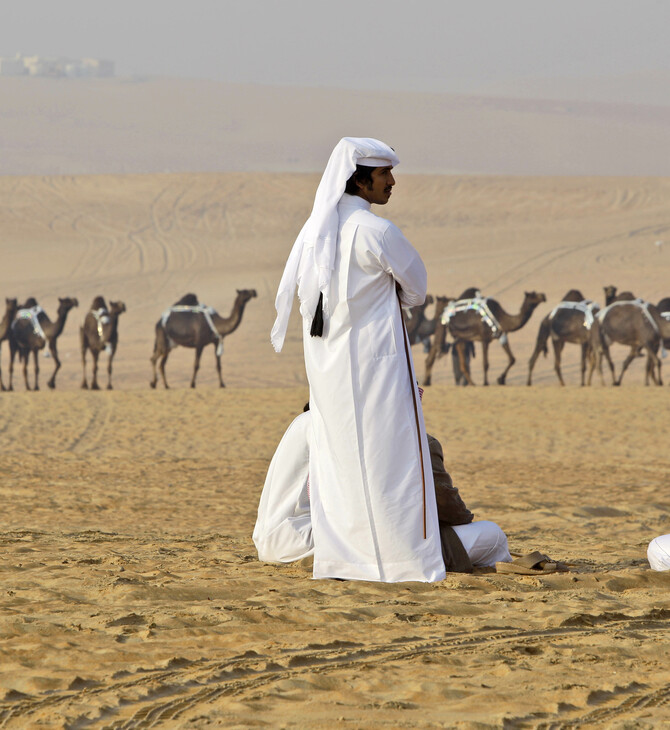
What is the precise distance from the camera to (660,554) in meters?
5.80

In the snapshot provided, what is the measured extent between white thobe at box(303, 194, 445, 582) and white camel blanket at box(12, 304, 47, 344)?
2148cm

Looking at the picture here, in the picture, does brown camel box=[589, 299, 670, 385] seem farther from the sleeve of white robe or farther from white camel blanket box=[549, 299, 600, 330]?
the sleeve of white robe

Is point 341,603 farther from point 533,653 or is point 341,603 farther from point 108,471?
point 108,471

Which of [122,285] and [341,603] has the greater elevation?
[122,285]

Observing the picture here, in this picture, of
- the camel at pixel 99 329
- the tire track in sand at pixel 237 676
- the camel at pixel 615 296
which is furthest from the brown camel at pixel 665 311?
the tire track in sand at pixel 237 676

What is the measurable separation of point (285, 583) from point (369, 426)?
0.79 metres

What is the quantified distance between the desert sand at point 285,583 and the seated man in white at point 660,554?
186mm

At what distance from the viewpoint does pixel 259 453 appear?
14.8m

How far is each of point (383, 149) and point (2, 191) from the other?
178 ft

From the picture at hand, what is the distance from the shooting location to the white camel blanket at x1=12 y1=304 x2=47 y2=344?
25922mm

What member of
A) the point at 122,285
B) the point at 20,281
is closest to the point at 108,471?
the point at 122,285

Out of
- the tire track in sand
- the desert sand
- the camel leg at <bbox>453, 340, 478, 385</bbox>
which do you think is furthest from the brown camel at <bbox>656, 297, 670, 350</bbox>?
the tire track in sand

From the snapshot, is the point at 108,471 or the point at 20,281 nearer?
the point at 108,471

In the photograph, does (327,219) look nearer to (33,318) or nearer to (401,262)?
(401,262)
